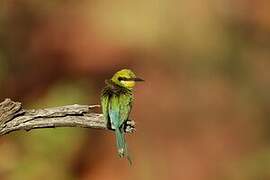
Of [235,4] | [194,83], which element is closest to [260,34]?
[235,4]

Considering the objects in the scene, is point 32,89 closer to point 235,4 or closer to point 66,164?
point 66,164

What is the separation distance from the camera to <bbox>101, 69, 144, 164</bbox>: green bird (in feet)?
13.2

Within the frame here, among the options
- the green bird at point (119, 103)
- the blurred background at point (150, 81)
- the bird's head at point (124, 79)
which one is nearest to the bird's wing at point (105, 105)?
the green bird at point (119, 103)

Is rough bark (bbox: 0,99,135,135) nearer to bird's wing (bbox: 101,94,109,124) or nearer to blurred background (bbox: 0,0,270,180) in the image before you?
bird's wing (bbox: 101,94,109,124)

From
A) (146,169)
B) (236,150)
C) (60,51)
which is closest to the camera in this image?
(146,169)

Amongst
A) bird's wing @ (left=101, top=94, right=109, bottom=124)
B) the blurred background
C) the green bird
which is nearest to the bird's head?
the green bird

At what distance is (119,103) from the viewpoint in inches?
161

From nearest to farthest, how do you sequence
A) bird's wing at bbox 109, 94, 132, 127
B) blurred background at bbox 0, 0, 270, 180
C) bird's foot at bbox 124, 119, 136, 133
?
bird's wing at bbox 109, 94, 132, 127
bird's foot at bbox 124, 119, 136, 133
blurred background at bbox 0, 0, 270, 180

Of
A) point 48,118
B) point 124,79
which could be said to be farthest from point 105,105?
point 48,118

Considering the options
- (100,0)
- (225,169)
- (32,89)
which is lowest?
(225,169)

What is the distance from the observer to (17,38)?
416 inches

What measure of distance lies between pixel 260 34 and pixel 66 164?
3618 mm

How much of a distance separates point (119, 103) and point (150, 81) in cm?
670

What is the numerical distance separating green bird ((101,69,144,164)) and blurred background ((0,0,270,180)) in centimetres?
463
